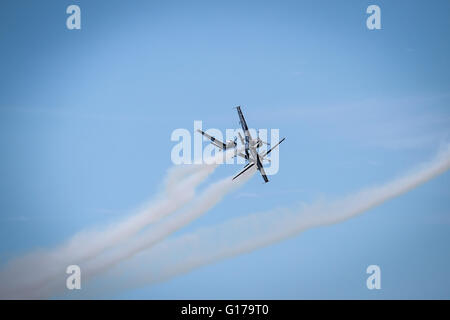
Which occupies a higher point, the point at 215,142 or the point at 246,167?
the point at 215,142

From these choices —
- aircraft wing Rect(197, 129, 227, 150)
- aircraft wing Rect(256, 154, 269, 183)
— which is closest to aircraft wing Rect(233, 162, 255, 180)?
aircraft wing Rect(256, 154, 269, 183)

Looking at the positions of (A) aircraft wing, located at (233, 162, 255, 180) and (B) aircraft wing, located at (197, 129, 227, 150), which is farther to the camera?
(A) aircraft wing, located at (233, 162, 255, 180)

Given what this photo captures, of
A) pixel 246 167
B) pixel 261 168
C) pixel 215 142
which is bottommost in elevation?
pixel 261 168

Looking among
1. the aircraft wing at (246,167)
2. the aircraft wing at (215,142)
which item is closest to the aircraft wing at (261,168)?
the aircraft wing at (246,167)

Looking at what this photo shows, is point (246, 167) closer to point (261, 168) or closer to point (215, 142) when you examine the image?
point (261, 168)

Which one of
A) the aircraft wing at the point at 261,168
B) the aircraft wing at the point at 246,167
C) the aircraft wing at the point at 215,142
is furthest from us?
the aircraft wing at the point at 246,167

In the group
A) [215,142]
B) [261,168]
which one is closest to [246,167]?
[261,168]

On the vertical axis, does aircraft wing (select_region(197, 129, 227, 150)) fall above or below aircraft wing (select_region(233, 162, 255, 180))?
above

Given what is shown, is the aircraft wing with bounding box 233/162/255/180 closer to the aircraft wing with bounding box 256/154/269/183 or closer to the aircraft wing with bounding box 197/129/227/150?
the aircraft wing with bounding box 256/154/269/183

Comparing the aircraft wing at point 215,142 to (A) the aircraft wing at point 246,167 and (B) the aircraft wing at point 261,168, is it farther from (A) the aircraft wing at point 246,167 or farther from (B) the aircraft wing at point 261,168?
(B) the aircraft wing at point 261,168

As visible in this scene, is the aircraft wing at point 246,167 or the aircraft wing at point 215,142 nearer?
the aircraft wing at point 215,142

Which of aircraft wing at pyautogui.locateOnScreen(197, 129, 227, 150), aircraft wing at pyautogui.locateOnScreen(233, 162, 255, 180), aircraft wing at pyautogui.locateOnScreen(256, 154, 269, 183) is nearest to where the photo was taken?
aircraft wing at pyautogui.locateOnScreen(197, 129, 227, 150)
